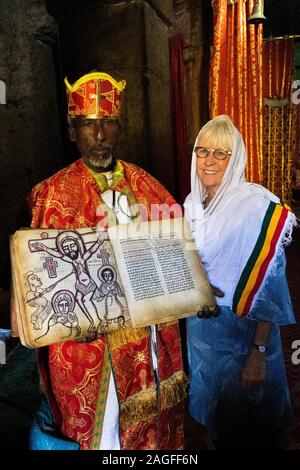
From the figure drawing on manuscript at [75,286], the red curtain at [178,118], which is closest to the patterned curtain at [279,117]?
the red curtain at [178,118]

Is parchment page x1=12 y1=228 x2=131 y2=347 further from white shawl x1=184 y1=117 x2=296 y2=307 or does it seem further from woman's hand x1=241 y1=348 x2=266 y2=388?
woman's hand x1=241 y1=348 x2=266 y2=388

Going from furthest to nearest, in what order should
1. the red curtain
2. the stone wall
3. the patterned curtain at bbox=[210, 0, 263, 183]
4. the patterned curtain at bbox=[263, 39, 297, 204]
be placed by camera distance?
the patterned curtain at bbox=[263, 39, 297, 204], the patterned curtain at bbox=[210, 0, 263, 183], the red curtain, the stone wall

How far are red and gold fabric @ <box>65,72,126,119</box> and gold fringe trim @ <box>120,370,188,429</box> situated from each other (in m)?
1.36

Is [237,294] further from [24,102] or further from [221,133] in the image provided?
[24,102]

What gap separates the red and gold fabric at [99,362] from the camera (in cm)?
165

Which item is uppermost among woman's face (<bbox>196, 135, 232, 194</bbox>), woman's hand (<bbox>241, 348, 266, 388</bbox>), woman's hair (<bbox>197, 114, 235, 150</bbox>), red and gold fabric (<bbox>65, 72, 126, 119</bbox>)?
red and gold fabric (<bbox>65, 72, 126, 119</bbox>)

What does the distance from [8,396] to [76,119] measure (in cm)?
212

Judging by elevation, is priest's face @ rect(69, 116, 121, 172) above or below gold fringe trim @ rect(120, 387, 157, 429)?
above

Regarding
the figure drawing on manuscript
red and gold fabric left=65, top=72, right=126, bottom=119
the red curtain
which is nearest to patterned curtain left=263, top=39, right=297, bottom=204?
the red curtain

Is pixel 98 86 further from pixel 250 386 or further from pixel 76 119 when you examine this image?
pixel 250 386

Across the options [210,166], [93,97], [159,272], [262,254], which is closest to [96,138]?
[93,97]

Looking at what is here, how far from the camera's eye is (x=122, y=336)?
66.7 inches

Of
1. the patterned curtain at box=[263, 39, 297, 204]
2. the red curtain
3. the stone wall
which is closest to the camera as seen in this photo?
the stone wall

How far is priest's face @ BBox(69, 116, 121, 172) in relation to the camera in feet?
5.41
